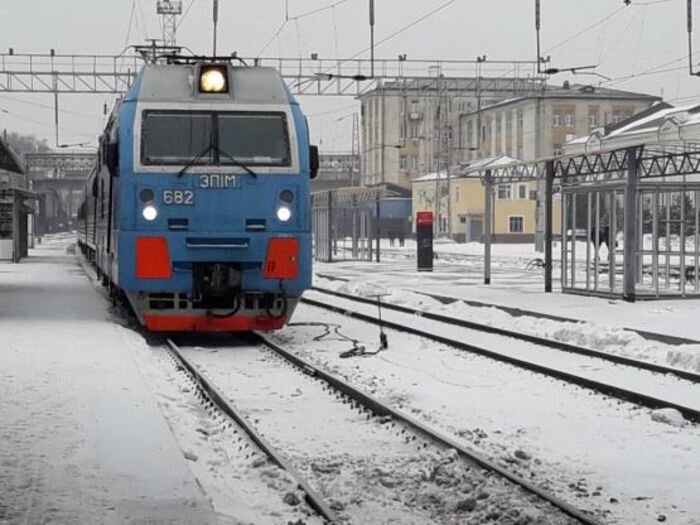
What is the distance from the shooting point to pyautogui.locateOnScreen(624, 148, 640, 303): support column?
73.9ft

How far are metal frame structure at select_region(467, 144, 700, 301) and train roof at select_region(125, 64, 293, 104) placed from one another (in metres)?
9.67

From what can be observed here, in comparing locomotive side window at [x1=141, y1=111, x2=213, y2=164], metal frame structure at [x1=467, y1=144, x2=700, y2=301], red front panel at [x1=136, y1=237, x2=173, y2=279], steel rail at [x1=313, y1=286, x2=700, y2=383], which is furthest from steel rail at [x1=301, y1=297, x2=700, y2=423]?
metal frame structure at [x1=467, y1=144, x2=700, y2=301]

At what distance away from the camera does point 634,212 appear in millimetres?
22875

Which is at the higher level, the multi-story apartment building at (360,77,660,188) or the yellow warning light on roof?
the multi-story apartment building at (360,77,660,188)

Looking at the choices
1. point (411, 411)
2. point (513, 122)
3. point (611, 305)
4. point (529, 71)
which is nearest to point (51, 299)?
point (611, 305)

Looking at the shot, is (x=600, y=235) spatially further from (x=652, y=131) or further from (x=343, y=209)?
(x=652, y=131)

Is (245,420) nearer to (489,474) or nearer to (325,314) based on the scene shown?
(489,474)

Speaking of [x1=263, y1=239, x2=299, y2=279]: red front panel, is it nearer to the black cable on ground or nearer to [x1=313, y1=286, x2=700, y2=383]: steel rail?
the black cable on ground

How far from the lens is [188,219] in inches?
559

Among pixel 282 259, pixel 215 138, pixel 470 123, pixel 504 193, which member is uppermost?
pixel 470 123

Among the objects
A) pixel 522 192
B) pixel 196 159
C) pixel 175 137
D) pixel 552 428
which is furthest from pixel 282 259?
pixel 522 192

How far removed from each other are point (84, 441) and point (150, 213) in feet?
21.3

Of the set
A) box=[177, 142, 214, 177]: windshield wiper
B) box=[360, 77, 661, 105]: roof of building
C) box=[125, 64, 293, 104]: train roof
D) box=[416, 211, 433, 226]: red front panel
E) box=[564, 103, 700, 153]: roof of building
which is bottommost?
box=[416, 211, 433, 226]: red front panel

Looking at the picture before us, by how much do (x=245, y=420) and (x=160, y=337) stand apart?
7271 millimetres
